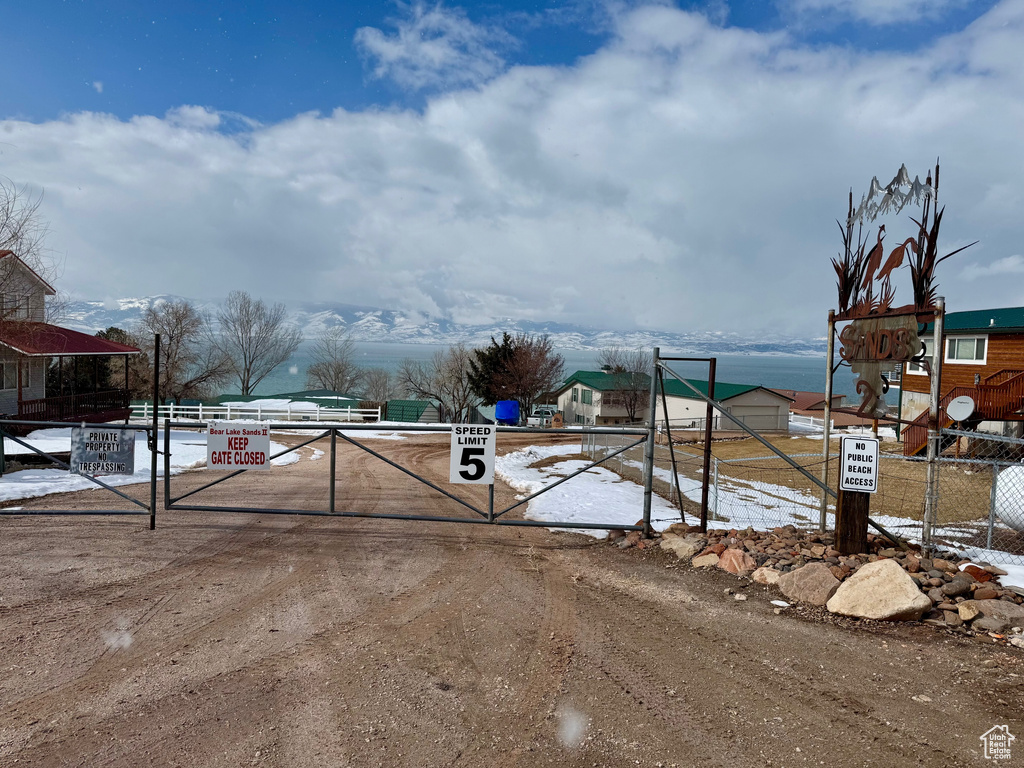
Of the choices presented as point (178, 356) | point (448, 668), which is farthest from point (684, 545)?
point (178, 356)

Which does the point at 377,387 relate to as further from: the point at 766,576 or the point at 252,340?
the point at 766,576

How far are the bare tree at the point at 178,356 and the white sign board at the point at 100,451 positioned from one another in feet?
146

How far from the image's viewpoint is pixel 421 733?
444cm

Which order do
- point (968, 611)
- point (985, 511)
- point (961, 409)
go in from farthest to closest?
point (985, 511), point (961, 409), point (968, 611)

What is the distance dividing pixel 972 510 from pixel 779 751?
16118 mm

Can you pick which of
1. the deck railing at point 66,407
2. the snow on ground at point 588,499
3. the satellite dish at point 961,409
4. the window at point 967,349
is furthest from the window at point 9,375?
the window at point 967,349

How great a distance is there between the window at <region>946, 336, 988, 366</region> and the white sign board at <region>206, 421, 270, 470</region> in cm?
3359

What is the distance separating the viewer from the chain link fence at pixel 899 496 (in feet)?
34.9

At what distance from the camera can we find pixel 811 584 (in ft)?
23.1

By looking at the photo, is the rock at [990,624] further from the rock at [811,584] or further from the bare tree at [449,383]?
the bare tree at [449,383]

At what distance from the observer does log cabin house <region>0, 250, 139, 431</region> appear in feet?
73.9

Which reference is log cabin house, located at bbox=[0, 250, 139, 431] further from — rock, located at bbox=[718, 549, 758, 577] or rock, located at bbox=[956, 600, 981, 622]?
rock, located at bbox=[956, 600, 981, 622]

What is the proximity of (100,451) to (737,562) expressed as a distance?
9.54m

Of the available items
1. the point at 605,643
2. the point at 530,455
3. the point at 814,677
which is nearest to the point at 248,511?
the point at 605,643
